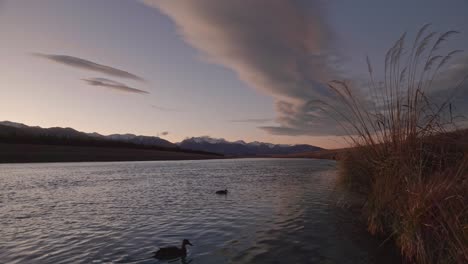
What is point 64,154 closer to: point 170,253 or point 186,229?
point 186,229

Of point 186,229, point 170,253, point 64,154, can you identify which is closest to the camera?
point 170,253

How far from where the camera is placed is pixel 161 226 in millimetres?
12352

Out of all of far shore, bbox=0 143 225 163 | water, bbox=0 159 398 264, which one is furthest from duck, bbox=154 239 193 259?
far shore, bbox=0 143 225 163

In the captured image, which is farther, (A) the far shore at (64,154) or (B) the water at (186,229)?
(A) the far shore at (64,154)

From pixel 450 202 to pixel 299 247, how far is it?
4299 mm

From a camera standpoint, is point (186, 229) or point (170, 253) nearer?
point (170, 253)

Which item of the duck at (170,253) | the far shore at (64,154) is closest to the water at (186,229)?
the duck at (170,253)

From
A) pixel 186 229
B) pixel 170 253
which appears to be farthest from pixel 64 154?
pixel 170 253

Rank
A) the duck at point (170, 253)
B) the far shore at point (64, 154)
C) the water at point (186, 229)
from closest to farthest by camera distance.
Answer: the duck at point (170, 253)
the water at point (186, 229)
the far shore at point (64, 154)

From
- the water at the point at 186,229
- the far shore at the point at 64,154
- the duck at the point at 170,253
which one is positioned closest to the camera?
the duck at the point at 170,253

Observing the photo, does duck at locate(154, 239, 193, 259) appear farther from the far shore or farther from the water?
the far shore

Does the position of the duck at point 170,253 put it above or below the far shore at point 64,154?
below

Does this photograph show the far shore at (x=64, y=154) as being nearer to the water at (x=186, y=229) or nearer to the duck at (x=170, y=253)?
the water at (x=186, y=229)

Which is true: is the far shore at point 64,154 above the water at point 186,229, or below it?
above
